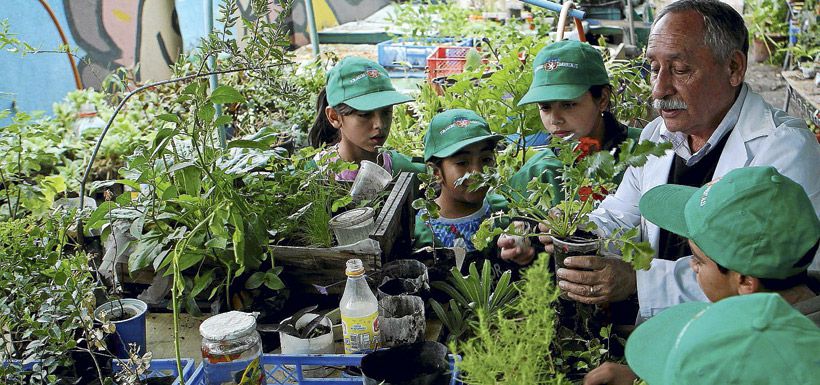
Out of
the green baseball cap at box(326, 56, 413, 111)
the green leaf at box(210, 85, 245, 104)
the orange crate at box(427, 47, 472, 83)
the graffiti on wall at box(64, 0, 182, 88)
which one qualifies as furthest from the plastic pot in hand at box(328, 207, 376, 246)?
the graffiti on wall at box(64, 0, 182, 88)

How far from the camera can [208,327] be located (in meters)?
1.62

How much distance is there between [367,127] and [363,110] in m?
0.13

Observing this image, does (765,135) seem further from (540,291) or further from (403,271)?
(540,291)

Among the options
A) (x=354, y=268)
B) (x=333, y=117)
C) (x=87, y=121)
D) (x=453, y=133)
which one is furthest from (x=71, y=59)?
(x=354, y=268)

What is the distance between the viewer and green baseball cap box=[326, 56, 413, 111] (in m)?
2.96

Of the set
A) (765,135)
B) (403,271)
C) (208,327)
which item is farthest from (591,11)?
(208,327)

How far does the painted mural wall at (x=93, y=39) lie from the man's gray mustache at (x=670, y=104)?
355 centimetres

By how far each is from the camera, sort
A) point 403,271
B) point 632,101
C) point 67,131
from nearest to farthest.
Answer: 1. point 403,271
2. point 632,101
3. point 67,131

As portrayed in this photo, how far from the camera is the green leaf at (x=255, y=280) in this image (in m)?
2.10

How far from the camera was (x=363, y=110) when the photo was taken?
293 cm

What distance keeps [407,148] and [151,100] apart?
2.43 metres

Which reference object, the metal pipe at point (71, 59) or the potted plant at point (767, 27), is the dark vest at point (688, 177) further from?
the potted plant at point (767, 27)

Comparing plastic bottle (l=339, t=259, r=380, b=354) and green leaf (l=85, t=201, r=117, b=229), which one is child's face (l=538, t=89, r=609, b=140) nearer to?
plastic bottle (l=339, t=259, r=380, b=354)

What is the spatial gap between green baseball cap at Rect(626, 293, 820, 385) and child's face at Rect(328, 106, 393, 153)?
206 centimetres
